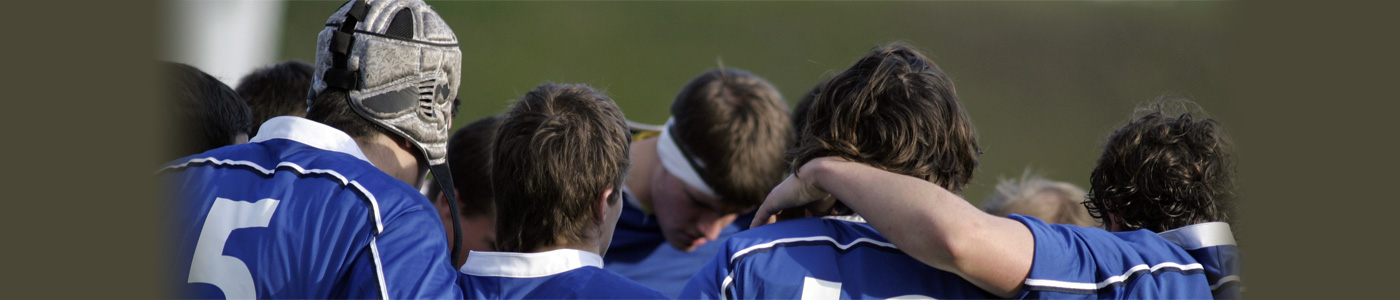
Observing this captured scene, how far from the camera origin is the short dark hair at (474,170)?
10.2 ft

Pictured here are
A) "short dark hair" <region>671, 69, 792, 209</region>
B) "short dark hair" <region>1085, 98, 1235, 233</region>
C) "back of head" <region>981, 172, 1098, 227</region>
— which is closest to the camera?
"short dark hair" <region>1085, 98, 1235, 233</region>

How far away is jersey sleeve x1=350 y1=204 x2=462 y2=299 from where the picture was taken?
192 cm

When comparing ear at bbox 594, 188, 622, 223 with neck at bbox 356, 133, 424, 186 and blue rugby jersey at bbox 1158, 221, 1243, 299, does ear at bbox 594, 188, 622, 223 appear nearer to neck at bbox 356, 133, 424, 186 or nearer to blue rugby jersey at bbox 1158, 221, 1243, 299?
neck at bbox 356, 133, 424, 186

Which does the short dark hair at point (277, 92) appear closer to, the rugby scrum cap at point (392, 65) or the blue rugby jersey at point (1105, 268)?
the rugby scrum cap at point (392, 65)

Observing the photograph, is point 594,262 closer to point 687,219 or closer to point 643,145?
point 687,219

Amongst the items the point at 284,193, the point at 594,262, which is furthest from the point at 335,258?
the point at 594,262

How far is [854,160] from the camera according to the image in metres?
2.13

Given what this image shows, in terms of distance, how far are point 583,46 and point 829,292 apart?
11573 mm

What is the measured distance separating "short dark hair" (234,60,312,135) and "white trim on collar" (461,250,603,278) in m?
1.47

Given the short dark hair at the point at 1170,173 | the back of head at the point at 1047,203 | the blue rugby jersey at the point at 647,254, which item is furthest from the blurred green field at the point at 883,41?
the short dark hair at the point at 1170,173

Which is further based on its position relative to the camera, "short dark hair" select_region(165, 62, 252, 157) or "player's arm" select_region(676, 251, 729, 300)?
"short dark hair" select_region(165, 62, 252, 157)

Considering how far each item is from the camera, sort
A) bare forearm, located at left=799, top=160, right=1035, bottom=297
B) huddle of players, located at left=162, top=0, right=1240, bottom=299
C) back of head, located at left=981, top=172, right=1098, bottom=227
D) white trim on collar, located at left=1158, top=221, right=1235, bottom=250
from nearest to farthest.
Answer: bare forearm, located at left=799, top=160, right=1035, bottom=297
huddle of players, located at left=162, top=0, right=1240, bottom=299
white trim on collar, located at left=1158, top=221, right=1235, bottom=250
back of head, located at left=981, top=172, right=1098, bottom=227

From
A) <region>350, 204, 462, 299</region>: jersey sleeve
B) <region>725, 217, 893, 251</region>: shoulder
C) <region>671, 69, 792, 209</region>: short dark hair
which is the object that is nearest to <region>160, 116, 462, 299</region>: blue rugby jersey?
<region>350, 204, 462, 299</region>: jersey sleeve

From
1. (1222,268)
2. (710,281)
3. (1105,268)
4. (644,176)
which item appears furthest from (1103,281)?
(644,176)
